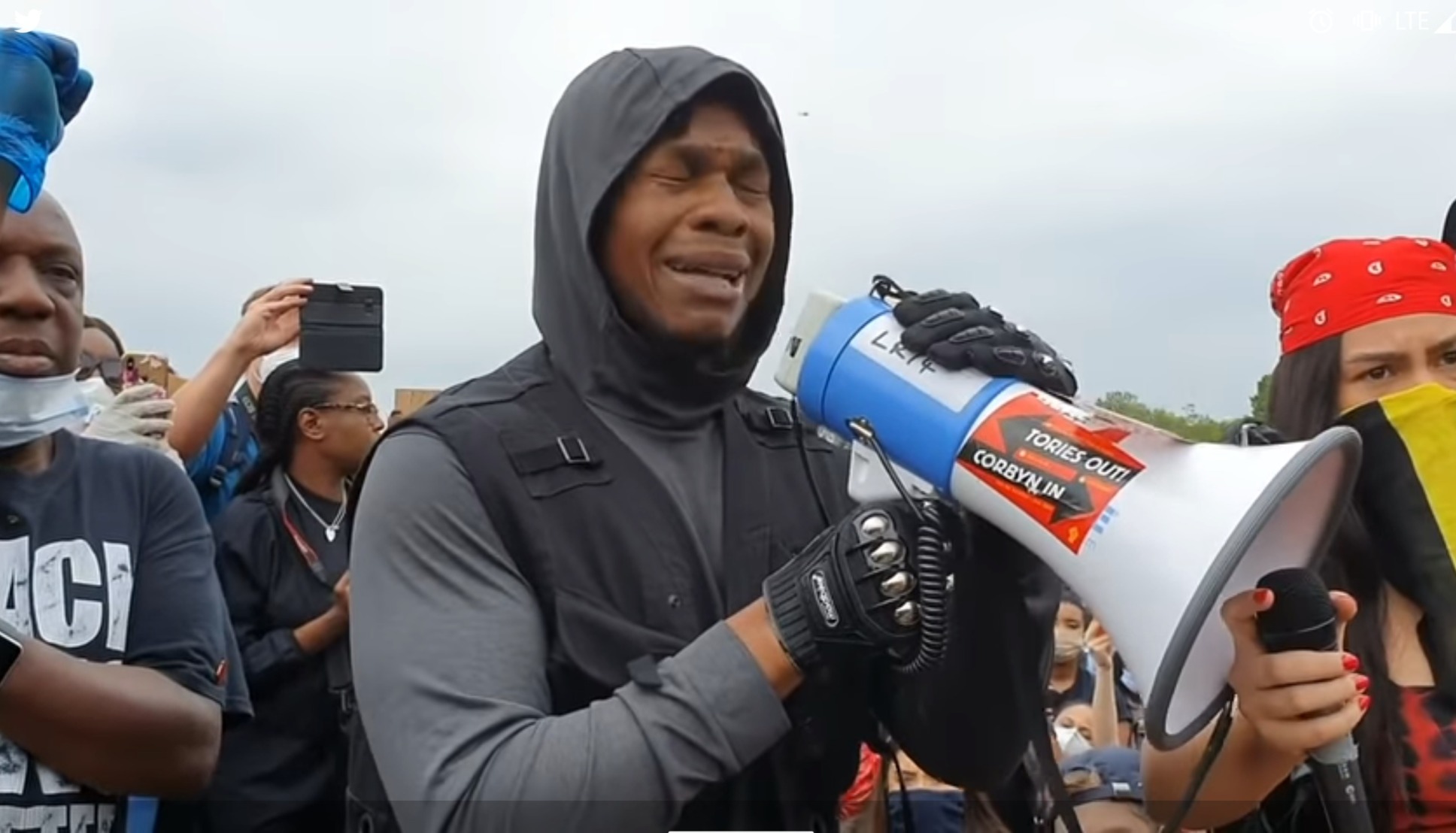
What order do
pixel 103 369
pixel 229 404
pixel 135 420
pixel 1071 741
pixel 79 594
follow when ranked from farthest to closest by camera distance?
pixel 1071 741
pixel 229 404
pixel 103 369
pixel 135 420
pixel 79 594

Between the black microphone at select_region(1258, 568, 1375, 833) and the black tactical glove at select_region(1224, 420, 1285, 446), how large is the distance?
151 millimetres

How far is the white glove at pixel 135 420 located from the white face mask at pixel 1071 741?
262 cm

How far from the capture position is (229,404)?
393 centimetres

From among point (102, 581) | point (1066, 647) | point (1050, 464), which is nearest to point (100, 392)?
point (102, 581)

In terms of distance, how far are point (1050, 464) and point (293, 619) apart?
2.58 m

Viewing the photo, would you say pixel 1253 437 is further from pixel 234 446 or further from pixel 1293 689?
pixel 234 446

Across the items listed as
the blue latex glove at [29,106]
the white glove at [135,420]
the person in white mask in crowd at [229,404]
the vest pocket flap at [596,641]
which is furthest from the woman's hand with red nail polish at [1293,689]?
the person in white mask in crowd at [229,404]

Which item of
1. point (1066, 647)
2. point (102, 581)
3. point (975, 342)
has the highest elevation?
point (975, 342)

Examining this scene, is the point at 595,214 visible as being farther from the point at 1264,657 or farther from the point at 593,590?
Answer: the point at 1264,657

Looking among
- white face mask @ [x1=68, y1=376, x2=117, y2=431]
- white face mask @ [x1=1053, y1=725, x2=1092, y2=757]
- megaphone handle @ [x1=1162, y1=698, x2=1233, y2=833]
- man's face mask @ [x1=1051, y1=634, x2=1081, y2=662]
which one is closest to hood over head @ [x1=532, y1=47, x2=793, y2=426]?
megaphone handle @ [x1=1162, y1=698, x2=1233, y2=833]

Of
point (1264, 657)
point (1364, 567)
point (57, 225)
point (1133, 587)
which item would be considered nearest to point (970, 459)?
point (1133, 587)

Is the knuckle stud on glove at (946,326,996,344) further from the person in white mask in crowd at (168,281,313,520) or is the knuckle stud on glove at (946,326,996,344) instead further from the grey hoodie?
the person in white mask in crowd at (168,281,313,520)

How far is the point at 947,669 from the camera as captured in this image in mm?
1604

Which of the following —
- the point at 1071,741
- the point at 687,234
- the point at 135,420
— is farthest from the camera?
the point at 1071,741
